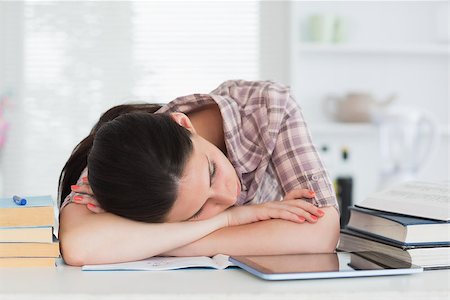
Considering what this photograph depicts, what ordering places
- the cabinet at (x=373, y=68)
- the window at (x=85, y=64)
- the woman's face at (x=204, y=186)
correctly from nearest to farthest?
the woman's face at (x=204, y=186)
the cabinet at (x=373, y=68)
the window at (x=85, y=64)

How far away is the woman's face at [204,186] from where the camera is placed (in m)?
1.06

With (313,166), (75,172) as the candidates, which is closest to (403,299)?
(313,166)

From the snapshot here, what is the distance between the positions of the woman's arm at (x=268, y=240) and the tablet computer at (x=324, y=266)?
8cm

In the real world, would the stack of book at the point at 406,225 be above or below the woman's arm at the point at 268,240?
above

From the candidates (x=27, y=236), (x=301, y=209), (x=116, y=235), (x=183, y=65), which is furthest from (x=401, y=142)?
(x=27, y=236)

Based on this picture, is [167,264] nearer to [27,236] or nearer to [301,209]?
[27,236]

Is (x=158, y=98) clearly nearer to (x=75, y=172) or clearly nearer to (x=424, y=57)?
(x=424, y=57)

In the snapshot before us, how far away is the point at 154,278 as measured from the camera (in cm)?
87

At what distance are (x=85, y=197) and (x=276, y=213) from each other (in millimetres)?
301

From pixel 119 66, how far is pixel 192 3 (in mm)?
526

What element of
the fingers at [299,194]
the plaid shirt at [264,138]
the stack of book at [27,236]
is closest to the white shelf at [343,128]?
the plaid shirt at [264,138]

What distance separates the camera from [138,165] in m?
0.97

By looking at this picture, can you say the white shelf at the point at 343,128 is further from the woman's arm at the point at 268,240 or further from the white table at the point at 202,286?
the white table at the point at 202,286

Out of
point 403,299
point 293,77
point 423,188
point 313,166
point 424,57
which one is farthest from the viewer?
point 424,57
